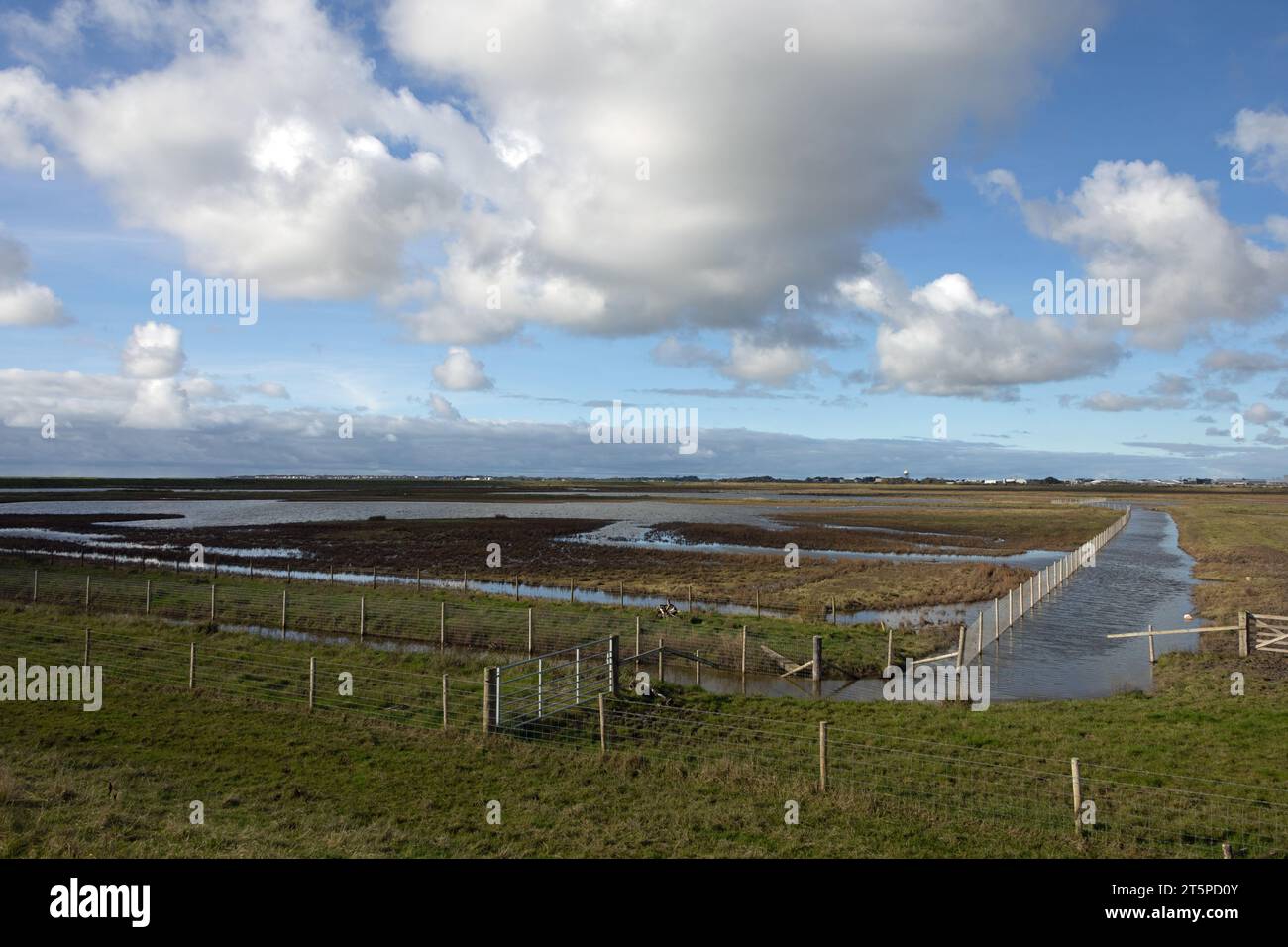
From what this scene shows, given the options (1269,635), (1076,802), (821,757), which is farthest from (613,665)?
(1269,635)

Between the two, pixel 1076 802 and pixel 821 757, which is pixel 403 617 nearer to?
pixel 821 757

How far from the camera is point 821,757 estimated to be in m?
11.7

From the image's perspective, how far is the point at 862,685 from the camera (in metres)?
20.8

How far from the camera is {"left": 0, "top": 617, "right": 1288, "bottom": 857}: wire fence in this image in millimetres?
10641

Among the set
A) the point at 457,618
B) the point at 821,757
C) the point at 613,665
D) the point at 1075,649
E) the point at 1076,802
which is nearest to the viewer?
the point at 1076,802

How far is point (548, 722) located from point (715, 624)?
41.7 ft

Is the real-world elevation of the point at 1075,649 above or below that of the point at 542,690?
below

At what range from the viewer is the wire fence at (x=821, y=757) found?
1064 cm

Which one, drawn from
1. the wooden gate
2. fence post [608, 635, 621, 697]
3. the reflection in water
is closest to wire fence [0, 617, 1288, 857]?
fence post [608, 635, 621, 697]

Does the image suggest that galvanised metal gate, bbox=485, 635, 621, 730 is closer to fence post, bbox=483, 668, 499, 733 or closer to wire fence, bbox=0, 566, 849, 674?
fence post, bbox=483, 668, 499, 733
